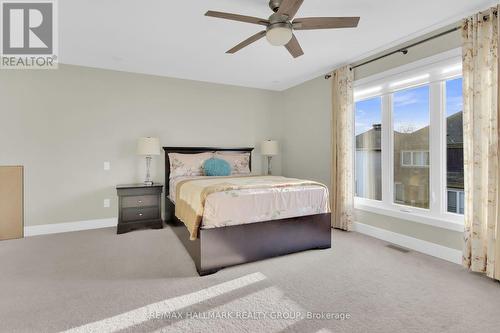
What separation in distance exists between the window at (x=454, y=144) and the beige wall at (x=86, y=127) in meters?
3.73

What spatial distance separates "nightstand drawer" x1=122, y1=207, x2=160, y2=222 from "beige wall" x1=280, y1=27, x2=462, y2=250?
9.22 feet

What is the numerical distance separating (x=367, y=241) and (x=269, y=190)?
5.58 ft

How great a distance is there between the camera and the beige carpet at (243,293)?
176cm

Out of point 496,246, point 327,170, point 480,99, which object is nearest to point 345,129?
point 327,170

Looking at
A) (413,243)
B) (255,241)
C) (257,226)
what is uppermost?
(257,226)

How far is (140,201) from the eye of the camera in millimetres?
4020

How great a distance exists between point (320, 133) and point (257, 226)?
99.6 inches

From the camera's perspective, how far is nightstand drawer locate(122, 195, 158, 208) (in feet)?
12.8

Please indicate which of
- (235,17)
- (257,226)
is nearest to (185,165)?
(257,226)

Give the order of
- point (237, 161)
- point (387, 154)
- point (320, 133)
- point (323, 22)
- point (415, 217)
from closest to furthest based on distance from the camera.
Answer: point (323, 22), point (415, 217), point (387, 154), point (320, 133), point (237, 161)

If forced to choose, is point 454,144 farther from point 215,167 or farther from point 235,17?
point 215,167

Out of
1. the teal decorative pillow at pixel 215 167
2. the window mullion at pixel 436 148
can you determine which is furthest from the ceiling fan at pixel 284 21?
the teal decorative pillow at pixel 215 167

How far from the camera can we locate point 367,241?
347 centimetres

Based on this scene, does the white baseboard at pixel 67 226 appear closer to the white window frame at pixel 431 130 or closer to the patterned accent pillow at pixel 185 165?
the patterned accent pillow at pixel 185 165
